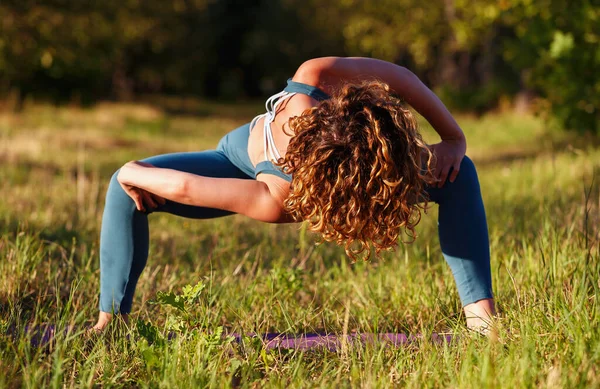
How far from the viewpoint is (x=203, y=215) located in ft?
10.0

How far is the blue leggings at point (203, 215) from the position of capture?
115 inches

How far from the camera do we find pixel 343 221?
2422mm

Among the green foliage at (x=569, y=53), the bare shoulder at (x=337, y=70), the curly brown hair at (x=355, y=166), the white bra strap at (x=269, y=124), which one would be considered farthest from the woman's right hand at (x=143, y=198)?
the green foliage at (x=569, y=53)

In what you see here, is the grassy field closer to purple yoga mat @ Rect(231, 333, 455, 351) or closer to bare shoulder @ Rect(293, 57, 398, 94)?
purple yoga mat @ Rect(231, 333, 455, 351)

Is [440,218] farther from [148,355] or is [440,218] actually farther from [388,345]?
[148,355]

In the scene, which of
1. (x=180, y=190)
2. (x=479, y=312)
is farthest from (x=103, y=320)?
(x=479, y=312)

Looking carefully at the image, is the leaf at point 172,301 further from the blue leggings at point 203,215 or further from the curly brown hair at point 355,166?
the curly brown hair at point 355,166

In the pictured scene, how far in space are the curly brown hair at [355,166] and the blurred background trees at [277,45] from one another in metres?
6.07

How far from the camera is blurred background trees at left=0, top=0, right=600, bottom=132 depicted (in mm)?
8336

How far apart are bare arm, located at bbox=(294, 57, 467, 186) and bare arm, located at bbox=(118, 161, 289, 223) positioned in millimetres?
578

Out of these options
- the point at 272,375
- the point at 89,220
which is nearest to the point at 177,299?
the point at 272,375

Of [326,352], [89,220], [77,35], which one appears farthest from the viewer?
[77,35]

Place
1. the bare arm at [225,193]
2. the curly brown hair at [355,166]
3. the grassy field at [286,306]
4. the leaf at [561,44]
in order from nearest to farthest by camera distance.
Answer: the grassy field at [286,306], the curly brown hair at [355,166], the bare arm at [225,193], the leaf at [561,44]

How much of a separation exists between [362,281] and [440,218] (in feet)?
2.35
